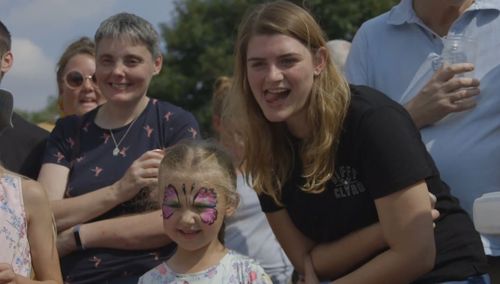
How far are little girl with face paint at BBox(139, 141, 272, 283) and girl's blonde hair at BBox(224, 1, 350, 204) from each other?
0.57ft

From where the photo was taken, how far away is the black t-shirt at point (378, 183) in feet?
11.3

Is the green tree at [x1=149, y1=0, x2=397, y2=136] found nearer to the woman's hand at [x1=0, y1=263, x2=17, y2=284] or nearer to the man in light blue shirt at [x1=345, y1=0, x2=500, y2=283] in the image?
→ the man in light blue shirt at [x1=345, y1=0, x2=500, y2=283]

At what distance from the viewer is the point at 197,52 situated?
37.2 meters

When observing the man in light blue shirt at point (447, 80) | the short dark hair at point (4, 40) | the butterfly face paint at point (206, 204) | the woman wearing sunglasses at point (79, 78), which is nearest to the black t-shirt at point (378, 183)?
the man in light blue shirt at point (447, 80)

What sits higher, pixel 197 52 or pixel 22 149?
pixel 22 149

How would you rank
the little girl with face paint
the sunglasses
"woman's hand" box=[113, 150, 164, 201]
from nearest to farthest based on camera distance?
→ the little girl with face paint, "woman's hand" box=[113, 150, 164, 201], the sunglasses

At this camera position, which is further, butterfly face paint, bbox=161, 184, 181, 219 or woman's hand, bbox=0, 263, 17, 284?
butterfly face paint, bbox=161, 184, 181, 219

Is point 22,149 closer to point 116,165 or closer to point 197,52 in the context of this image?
point 116,165

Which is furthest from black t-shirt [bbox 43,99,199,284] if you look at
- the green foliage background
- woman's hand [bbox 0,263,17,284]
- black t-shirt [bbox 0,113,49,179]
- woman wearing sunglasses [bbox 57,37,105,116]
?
the green foliage background

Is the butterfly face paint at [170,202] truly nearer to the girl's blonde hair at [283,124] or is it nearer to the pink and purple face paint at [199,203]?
the pink and purple face paint at [199,203]

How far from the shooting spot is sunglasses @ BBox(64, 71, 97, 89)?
5875mm

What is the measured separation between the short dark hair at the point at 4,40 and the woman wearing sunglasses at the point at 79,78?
1.42m

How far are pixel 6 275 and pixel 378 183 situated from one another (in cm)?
140

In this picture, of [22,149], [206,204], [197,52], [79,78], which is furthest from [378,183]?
[197,52]
